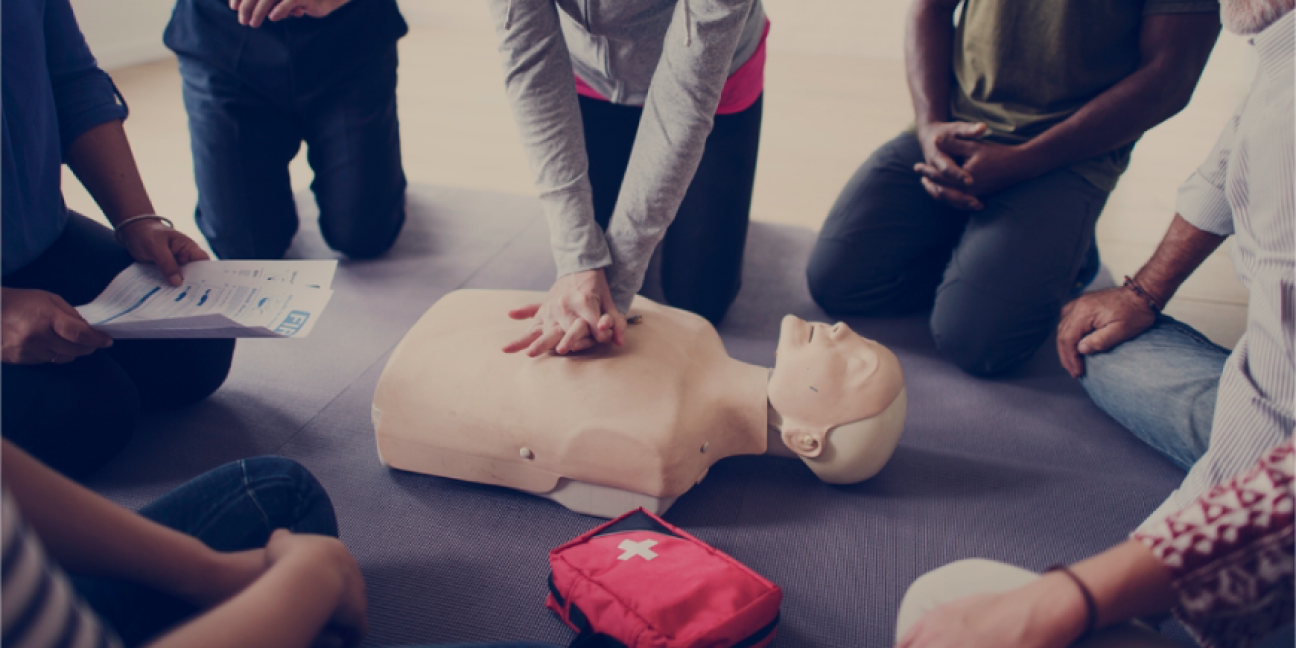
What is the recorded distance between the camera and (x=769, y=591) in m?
0.93

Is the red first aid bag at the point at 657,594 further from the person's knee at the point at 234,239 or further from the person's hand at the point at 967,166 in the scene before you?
the person's knee at the point at 234,239

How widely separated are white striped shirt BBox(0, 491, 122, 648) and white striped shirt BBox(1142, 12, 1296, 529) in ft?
2.97

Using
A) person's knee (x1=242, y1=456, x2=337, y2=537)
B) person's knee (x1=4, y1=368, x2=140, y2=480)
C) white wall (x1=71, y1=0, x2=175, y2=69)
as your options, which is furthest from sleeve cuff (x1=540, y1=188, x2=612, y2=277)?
white wall (x1=71, y1=0, x2=175, y2=69)

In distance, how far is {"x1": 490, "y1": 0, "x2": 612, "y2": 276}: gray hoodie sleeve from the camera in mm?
1187

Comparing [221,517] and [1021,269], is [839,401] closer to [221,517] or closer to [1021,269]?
[1021,269]

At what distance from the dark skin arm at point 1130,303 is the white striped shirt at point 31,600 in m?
1.51

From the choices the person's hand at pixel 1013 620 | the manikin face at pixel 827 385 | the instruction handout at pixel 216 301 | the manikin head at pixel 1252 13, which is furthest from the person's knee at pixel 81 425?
the manikin head at pixel 1252 13

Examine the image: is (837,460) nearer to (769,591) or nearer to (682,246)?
(769,591)

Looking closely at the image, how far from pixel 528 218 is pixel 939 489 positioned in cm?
136

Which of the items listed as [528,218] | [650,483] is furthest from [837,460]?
[528,218]

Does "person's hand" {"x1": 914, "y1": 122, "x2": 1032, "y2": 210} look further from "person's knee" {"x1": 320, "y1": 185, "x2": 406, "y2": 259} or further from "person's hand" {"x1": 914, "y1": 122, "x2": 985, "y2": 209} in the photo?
"person's knee" {"x1": 320, "y1": 185, "x2": 406, "y2": 259}

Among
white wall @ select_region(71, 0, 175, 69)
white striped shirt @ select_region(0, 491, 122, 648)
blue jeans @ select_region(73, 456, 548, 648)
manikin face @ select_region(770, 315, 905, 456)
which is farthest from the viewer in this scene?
white wall @ select_region(71, 0, 175, 69)

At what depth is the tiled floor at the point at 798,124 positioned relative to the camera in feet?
7.08

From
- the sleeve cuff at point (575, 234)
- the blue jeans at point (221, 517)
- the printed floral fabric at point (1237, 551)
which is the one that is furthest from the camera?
the sleeve cuff at point (575, 234)
